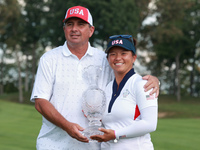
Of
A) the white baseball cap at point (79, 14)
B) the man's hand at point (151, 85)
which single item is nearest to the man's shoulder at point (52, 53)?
the white baseball cap at point (79, 14)

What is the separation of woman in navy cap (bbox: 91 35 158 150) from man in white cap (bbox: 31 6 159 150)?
335 mm

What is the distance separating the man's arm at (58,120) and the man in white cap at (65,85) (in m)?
0.01

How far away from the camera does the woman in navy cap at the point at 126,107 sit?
3.04 meters

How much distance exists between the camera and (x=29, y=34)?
4178 cm

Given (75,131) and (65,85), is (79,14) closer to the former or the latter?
(65,85)

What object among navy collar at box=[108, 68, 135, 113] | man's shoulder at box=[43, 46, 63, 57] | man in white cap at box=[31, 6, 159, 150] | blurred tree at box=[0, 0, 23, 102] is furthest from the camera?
blurred tree at box=[0, 0, 23, 102]

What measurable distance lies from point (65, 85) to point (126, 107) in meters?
0.83

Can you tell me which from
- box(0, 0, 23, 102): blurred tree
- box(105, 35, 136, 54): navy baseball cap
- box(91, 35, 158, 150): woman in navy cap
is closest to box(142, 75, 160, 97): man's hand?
box(91, 35, 158, 150): woman in navy cap

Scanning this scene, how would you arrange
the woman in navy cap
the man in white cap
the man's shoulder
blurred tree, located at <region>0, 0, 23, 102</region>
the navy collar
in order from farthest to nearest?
blurred tree, located at <region>0, 0, 23, 102</region> < the man's shoulder < the man in white cap < the navy collar < the woman in navy cap

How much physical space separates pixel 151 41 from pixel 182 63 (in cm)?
1307

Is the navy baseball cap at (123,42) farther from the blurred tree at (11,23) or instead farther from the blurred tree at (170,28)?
the blurred tree at (11,23)

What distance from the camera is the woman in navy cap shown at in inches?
120

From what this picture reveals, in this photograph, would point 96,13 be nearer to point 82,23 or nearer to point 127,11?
point 127,11

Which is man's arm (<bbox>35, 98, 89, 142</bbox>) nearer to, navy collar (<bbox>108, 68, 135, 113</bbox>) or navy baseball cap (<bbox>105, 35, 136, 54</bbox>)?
navy collar (<bbox>108, 68, 135, 113</bbox>)
